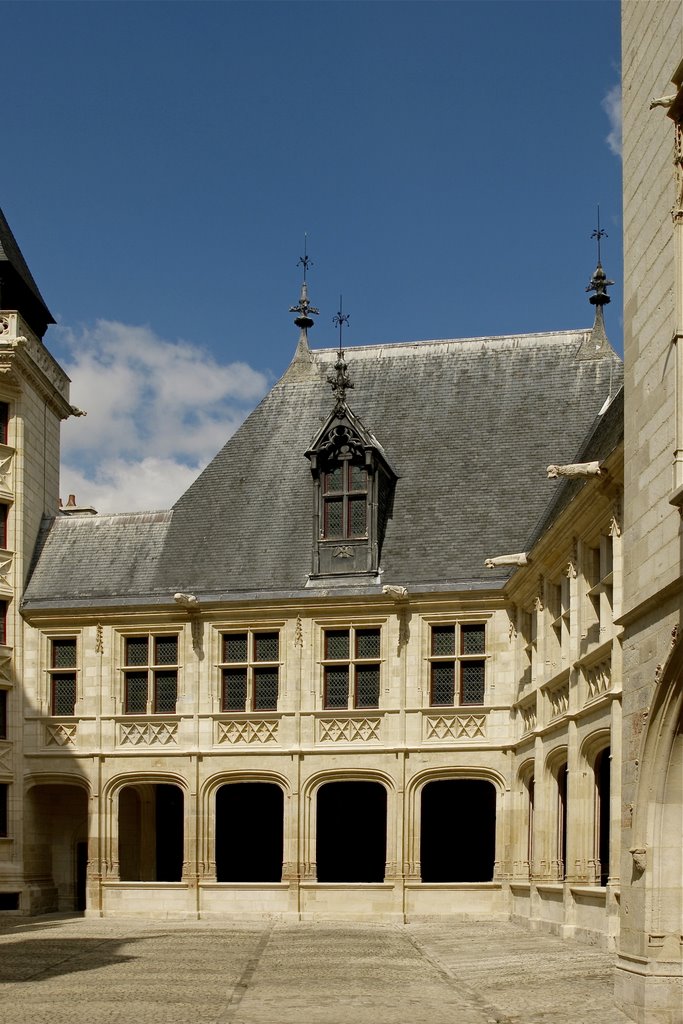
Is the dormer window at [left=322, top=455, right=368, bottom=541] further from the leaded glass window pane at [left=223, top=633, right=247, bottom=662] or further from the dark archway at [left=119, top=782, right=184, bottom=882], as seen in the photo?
the dark archway at [left=119, top=782, right=184, bottom=882]

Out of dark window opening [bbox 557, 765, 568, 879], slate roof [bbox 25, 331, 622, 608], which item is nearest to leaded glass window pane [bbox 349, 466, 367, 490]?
slate roof [bbox 25, 331, 622, 608]

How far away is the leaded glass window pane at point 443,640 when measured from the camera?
2573 centimetres

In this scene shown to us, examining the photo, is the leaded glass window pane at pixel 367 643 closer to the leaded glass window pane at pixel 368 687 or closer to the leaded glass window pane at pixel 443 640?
the leaded glass window pane at pixel 368 687

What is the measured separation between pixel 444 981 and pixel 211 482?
1520cm

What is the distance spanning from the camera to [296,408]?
2938cm

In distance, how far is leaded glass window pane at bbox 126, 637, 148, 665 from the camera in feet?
88.6

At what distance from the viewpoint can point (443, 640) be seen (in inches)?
1016

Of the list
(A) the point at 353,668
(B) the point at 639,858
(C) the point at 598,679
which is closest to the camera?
(B) the point at 639,858

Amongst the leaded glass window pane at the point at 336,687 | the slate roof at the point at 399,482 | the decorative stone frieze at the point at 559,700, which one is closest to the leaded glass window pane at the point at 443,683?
the slate roof at the point at 399,482

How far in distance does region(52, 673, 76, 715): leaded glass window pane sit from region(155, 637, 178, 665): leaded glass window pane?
1.71 m

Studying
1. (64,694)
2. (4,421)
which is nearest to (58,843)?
(64,694)

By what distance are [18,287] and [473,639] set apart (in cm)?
1134

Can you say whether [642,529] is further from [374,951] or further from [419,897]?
[419,897]

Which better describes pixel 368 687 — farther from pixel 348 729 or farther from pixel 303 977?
pixel 303 977
